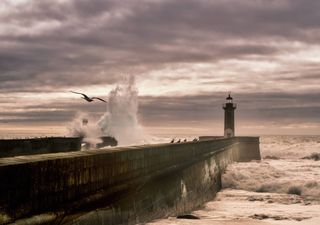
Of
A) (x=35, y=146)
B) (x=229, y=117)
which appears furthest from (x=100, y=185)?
(x=229, y=117)

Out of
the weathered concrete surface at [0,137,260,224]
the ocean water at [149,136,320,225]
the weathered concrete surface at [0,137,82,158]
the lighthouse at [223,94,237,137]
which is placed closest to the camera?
the weathered concrete surface at [0,137,260,224]

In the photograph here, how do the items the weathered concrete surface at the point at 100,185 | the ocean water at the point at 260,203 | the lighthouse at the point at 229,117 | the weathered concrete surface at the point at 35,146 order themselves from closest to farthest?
the weathered concrete surface at the point at 100,185 → the ocean water at the point at 260,203 → the weathered concrete surface at the point at 35,146 → the lighthouse at the point at 229,117

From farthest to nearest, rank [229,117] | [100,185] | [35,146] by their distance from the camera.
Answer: [229,117] → [35,146] → [100,185]

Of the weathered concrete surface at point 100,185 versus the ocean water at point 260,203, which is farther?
the ocean water at point 260,203

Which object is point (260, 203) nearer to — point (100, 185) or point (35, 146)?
point (35, 146)

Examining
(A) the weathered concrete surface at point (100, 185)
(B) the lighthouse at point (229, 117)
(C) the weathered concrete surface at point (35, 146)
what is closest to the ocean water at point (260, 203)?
(A) the weathered concrete surface at point (100, 185)

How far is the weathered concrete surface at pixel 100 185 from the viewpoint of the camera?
6.36m

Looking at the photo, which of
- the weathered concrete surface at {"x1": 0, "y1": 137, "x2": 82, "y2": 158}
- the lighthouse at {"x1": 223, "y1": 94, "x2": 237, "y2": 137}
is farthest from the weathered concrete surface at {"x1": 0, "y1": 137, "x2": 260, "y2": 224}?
the lighthouse at {"x1": 223, "y1": 94, "x2": 237, "y2": 137}

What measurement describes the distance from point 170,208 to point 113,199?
518 centimetres

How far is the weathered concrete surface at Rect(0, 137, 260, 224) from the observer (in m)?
6.36

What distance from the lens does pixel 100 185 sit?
9.12 metres

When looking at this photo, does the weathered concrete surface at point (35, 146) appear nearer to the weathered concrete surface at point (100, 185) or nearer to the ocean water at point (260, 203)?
the weathered concrete surface at point (100, 185)

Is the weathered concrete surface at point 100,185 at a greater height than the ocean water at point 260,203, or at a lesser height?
greater

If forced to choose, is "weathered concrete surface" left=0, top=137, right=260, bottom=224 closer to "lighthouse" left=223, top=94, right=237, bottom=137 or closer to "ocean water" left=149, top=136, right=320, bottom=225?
"ocean water" left=149, top=136, right=320, bottom=225
